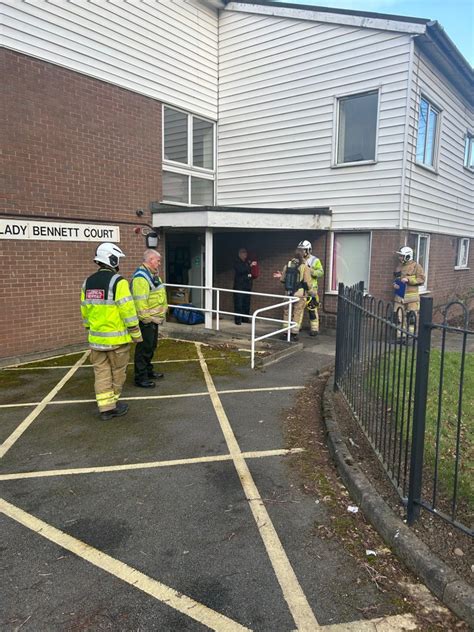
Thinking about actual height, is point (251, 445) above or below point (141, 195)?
below

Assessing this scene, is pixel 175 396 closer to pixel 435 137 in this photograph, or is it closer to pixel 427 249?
pixel 427 249

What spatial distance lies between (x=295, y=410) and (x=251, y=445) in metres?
1.17

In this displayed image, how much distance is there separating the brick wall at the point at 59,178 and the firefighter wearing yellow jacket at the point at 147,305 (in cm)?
279

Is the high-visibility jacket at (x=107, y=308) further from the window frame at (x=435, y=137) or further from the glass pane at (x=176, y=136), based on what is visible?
the window frame at (x=435, y=137)

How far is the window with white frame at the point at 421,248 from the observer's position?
10281 millimetres

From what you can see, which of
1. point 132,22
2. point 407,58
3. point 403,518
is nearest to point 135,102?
point 132,22

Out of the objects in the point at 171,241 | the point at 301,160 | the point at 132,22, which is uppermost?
the point at 132,22

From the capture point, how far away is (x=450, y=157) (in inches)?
456

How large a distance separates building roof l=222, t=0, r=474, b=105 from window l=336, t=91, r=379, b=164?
47.5 inches

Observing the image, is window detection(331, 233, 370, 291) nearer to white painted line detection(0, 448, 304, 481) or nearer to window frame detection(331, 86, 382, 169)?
window frame detection(331, 86, 382, 169)

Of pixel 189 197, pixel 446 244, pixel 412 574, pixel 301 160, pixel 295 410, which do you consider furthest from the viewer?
pixel 446 244

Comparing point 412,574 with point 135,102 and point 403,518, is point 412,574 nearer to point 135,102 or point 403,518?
point 403,518

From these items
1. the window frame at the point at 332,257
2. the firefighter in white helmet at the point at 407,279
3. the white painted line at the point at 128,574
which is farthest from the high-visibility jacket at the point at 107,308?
the window frame at the point at 332,257

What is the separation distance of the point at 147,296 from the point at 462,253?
11.4 meters
